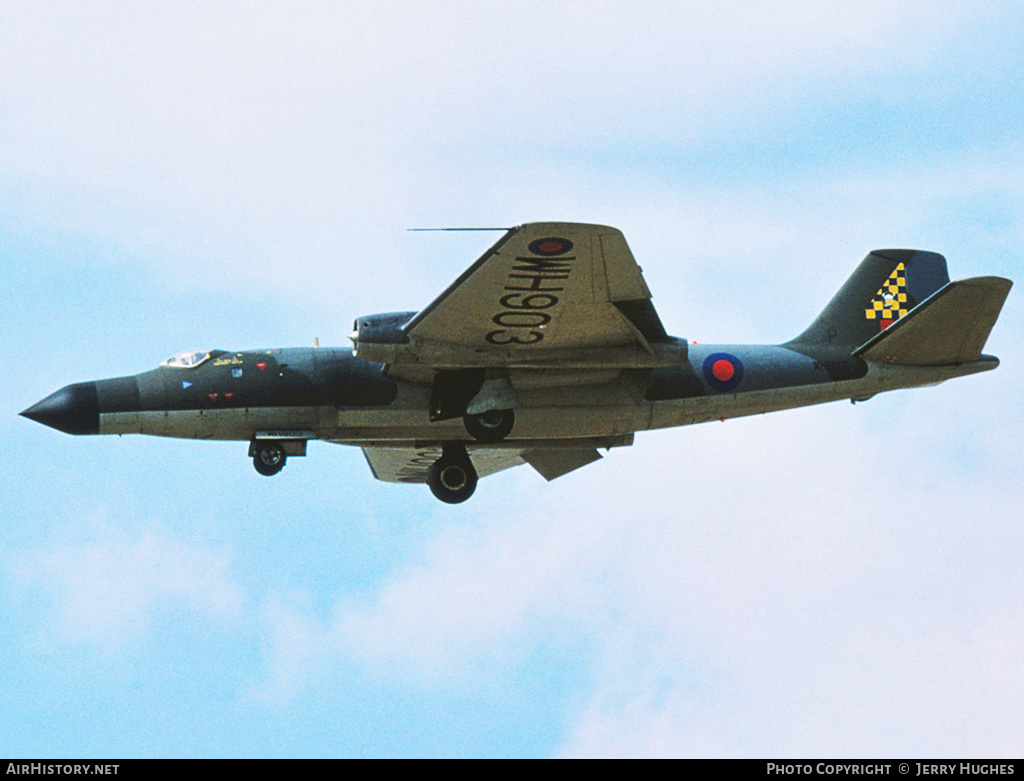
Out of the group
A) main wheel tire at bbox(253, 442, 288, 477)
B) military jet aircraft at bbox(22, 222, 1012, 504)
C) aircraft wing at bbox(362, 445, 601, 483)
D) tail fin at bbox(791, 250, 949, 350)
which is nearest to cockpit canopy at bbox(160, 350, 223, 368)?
military jet aircraft at bbox(22, 222, 1012, 504)

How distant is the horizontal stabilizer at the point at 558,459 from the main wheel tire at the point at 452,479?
2.35m

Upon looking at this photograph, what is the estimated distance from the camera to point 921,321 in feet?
91.6

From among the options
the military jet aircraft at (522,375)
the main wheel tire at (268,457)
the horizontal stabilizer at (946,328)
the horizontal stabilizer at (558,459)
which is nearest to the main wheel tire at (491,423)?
the military jet aircraft at (522,375)

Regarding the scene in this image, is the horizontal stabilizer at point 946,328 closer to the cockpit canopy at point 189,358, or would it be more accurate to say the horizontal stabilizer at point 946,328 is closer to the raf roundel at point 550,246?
the raf roundel at point 550,246

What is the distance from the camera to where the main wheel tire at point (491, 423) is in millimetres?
26938

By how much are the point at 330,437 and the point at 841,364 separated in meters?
10.9

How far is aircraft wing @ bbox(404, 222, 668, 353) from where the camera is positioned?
22.6 metres

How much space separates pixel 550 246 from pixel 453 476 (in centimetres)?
727

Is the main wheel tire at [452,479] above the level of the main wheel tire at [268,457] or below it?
below

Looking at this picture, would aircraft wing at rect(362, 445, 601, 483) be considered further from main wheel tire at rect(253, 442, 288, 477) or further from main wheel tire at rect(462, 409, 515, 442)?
main wheel tire at rect(253, 442, 288, 477)

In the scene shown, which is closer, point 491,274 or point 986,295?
point 491,274

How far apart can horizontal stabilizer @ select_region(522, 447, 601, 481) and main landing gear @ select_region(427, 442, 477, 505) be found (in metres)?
2.33
